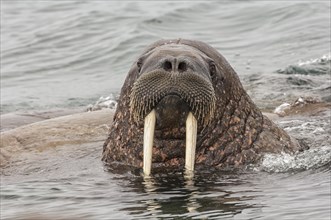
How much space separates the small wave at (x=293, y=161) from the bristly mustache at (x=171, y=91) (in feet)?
2.83

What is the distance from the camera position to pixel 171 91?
8.48m

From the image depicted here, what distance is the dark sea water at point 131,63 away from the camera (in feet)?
26.1

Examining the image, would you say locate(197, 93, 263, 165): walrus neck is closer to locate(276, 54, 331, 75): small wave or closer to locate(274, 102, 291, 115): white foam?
locate(274, 102, 291, 115): white foam

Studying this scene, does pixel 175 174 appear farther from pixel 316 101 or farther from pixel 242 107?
pixel 316 101

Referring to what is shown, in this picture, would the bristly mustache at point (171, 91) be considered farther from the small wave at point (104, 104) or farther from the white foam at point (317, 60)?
the white foam at point (317, 60)

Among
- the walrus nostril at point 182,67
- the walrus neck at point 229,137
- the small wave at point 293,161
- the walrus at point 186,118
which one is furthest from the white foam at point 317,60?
the walrus nostril at point 182,67

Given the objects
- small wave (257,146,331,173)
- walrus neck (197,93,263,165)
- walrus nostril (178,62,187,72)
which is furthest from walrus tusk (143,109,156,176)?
small wave (257,146,331,173)

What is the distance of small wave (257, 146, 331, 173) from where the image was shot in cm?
920

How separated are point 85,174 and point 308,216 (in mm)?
3007

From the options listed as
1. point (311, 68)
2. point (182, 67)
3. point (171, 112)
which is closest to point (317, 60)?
point (311, 68)

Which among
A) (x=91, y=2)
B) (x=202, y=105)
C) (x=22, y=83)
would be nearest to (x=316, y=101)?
(x=202, y=105)

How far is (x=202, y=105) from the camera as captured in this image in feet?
28.5

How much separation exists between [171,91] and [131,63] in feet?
40.2

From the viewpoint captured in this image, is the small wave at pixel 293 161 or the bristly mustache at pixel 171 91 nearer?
the bristly mustache at pixel 171 91
